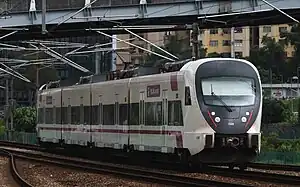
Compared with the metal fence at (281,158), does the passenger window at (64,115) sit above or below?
above

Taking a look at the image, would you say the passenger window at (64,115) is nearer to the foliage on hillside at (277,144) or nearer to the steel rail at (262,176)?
the foliage on hillside at (277,144)

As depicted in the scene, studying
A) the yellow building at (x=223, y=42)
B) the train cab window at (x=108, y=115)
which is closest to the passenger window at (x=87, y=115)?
the train cab window at (x=108, y=115)

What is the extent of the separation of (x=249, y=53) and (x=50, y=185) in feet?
223

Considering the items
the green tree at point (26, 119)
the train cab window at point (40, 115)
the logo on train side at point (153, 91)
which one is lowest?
the green tree at point (26, 119)

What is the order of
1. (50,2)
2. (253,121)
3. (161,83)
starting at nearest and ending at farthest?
(253,121), (161,83), (50,2)

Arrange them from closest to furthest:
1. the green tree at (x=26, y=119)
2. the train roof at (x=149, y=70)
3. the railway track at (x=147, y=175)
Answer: the railway track at (x=147, y=175) → the train roof at (x=149, y=70) → the green tree at (x=26, y=119)

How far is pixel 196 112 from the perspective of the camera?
18.4 meters

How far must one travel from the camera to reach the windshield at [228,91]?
18.5 m

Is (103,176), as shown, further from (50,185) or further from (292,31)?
(292,31)

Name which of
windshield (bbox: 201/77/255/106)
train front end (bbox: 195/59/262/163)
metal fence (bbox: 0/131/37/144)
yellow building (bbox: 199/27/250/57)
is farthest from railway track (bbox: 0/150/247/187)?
yellow building (bbox: 199/27/250/57)

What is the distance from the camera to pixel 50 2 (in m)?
39.4

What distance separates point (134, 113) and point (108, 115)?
→ 2.79m

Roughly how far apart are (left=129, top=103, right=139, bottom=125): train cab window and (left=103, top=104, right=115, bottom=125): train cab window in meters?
1.95

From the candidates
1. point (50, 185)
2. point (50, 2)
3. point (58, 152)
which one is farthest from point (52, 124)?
point (50, 185)
